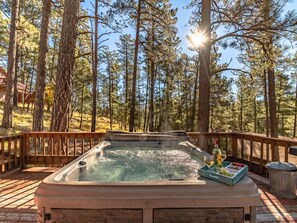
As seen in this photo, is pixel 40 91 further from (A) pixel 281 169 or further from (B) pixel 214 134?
(A) pixel 281 169

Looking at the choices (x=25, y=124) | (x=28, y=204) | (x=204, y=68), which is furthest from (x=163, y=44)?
(x=25, y=124)

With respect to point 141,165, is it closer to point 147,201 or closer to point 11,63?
point 147,201

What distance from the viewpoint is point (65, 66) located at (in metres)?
5.55

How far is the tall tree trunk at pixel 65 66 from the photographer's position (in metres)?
5.53

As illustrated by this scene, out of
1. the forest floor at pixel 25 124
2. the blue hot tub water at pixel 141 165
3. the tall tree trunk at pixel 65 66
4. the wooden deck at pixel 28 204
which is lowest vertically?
the wooden deck at pixel 28 204

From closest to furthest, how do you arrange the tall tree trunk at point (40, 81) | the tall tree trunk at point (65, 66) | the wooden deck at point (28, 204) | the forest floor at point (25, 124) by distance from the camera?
the wooden deck at point (28, 204)
the tall tree trunk at point (65, 66)
the tall tree trunk at point (40, 81)
the forest floor at point (25, 124)

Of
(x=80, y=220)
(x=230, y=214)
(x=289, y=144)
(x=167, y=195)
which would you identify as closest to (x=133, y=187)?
(x=167, y=195)

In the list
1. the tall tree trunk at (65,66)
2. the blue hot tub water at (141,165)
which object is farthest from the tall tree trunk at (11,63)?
the blue hot tub water at (141,165)

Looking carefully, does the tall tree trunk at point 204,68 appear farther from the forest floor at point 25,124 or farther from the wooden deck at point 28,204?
the forest floor at point 25,124

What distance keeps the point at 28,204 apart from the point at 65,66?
11.0 ft

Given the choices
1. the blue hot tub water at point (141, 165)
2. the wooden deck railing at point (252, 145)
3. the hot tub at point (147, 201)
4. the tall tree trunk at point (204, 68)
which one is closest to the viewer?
the hot tub at point (147, 201)

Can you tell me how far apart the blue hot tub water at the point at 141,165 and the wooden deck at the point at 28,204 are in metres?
0.93

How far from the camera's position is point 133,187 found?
1.80 m

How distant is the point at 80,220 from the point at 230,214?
114 centimetres
